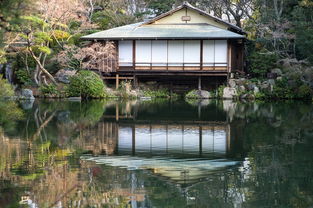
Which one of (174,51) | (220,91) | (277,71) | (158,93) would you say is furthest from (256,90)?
(158,93)

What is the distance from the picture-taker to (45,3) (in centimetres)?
2947

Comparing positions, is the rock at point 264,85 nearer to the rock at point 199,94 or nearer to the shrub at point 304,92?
the shrub at point 304,92

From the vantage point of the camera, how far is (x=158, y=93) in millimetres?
33312

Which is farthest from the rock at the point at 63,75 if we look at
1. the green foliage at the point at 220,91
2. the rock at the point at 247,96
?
the rock at the point at 247,96

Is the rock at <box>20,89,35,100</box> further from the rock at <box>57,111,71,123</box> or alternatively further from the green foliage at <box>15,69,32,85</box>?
the rock at <box>57,111,71,123</box>

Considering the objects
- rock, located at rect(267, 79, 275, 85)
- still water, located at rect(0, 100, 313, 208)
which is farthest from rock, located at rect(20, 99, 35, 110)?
rock, located at rect(267, 79, 275, 85)

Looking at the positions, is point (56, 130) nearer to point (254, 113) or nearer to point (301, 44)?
point (254, 113)

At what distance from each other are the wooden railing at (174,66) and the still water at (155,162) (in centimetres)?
1322

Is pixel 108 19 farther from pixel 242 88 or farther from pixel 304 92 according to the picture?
pixel 304 92

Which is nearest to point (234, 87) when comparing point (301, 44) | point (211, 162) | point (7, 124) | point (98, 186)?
point (301, 44)

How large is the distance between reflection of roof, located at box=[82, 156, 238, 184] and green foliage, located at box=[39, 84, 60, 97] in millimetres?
20634

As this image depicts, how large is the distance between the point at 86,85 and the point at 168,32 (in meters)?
6.86

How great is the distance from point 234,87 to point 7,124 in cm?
1838

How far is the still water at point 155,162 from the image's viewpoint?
8.00 metres
